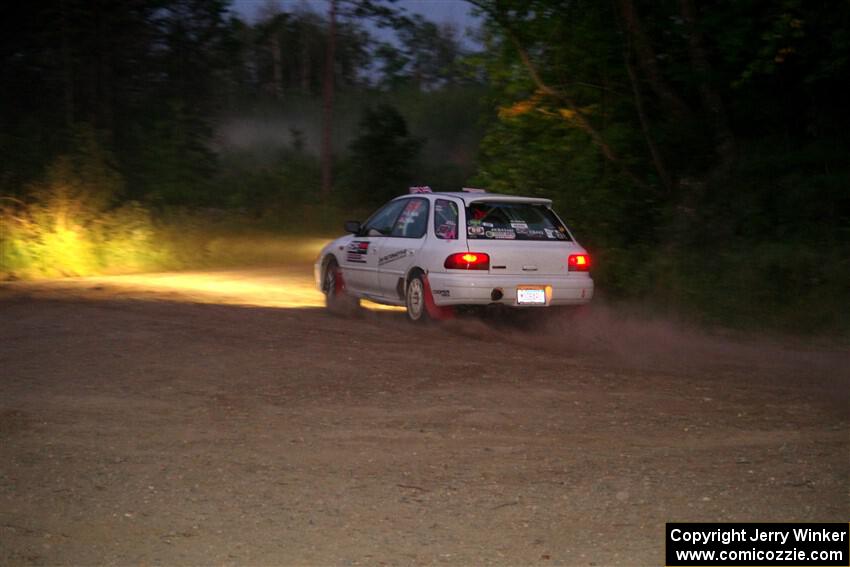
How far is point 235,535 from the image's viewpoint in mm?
5480

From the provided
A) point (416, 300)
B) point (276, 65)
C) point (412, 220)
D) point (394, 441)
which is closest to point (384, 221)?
point (412, 220)

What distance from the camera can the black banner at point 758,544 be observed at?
201 inches

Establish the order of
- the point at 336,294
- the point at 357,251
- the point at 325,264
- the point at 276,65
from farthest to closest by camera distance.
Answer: the point at 276,65
the point at 325,264
the point at 336,294
the point at 357,251

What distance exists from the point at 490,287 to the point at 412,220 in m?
1.67

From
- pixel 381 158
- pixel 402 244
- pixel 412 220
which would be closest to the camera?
pixel 402 244

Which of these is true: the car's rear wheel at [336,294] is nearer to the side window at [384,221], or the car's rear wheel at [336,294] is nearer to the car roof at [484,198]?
the side window at [384,221]

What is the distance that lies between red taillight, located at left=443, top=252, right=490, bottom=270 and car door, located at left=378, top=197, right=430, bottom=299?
707 millimetres

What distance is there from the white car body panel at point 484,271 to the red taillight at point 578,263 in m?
0.05

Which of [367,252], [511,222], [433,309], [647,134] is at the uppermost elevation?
[647,134]

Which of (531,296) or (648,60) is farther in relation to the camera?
(648,60)

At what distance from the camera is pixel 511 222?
12766 mm

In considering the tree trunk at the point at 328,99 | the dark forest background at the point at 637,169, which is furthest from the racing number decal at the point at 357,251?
the tree trunk at the point at 328,99

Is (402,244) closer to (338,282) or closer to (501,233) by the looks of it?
(501,233)

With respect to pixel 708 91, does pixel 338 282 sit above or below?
below
